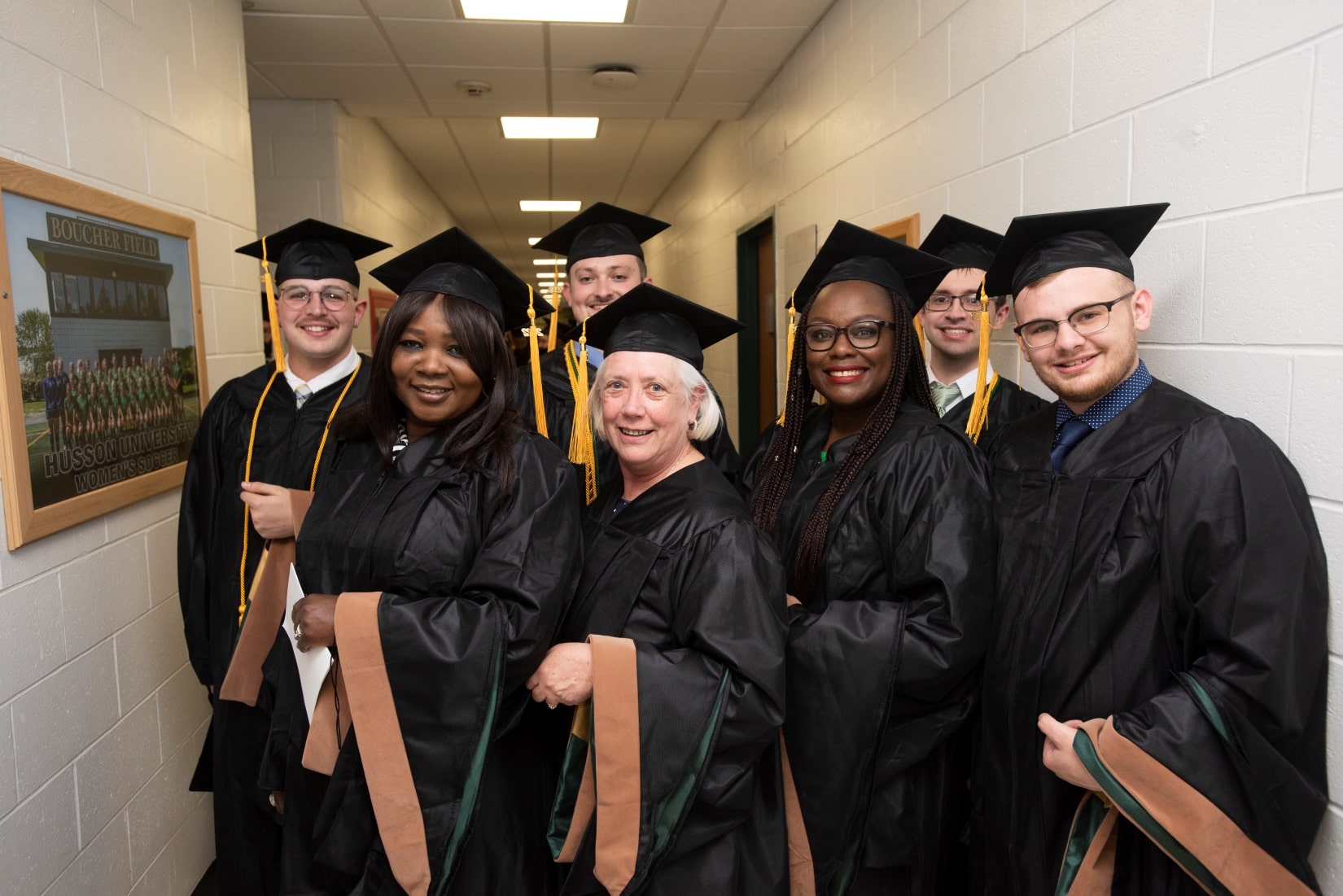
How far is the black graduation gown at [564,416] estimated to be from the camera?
2.23 m

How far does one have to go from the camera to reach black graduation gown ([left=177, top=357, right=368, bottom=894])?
2215 mm

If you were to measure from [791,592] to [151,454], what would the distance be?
6.10ft

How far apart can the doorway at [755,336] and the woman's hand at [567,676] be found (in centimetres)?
389

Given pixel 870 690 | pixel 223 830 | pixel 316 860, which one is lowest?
pixel 223 830

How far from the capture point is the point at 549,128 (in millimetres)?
5895

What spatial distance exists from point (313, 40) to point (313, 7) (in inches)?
15.5

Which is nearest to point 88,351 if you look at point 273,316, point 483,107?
point 273,316

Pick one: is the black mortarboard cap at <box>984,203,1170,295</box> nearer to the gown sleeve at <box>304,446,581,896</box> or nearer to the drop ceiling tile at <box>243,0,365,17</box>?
the gown sleeve at <box>304,446,581,896</box>

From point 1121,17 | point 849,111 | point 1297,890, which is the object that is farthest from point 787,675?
point 849,111

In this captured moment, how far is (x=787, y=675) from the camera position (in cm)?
160

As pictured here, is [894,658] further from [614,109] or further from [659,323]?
[614,109]

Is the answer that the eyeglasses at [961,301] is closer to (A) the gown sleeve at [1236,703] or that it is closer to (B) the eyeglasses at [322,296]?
(A) the gown sleeve at [1236,703]

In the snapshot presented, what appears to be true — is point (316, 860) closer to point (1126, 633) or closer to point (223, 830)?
point (223, 830)

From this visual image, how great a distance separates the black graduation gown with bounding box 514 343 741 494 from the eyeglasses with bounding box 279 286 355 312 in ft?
1.73
